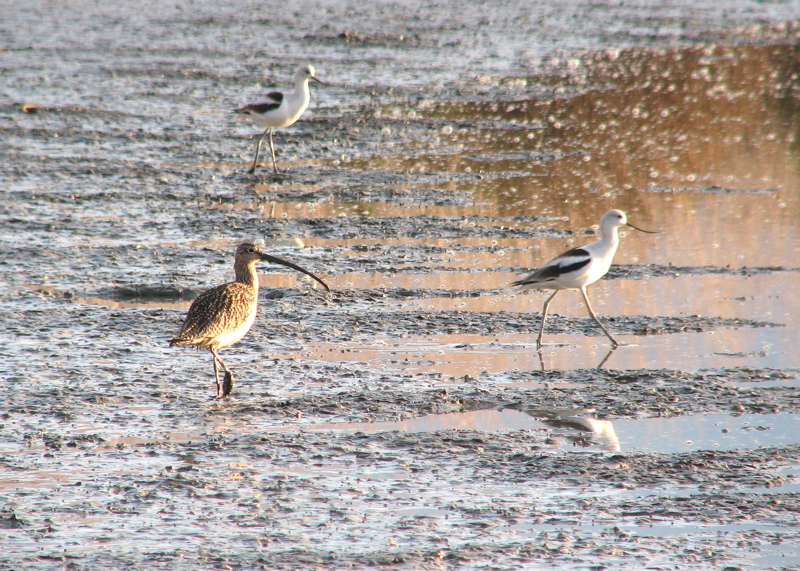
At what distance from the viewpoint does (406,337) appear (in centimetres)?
818

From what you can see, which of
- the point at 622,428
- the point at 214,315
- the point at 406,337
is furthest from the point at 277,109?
the point at 622,428

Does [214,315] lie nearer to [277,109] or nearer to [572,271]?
[572,271]

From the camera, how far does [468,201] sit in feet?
41.7

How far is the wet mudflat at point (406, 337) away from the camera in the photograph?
505cm

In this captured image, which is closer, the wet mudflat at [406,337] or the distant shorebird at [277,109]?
the wet mudflat at [406,337]

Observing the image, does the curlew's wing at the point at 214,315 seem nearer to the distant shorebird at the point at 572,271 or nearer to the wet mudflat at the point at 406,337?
the wet mudflat at the point at 406,337

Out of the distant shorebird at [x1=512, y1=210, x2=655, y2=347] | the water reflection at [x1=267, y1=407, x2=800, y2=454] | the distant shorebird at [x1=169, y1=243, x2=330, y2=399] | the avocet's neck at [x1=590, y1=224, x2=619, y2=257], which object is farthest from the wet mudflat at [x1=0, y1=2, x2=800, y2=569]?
the avocet's neck at [x1=590, y1=224, x2=619, y2=257]

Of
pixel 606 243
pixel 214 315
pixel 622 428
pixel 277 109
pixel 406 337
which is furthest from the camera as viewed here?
pixel 277 109

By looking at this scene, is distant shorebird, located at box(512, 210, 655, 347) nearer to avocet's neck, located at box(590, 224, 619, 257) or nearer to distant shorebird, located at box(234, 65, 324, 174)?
avocet's neck, located at box(590, 224, 619, 257)

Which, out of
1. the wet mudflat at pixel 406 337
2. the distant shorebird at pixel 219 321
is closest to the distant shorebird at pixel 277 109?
the wet mudflat at pixel 406 337

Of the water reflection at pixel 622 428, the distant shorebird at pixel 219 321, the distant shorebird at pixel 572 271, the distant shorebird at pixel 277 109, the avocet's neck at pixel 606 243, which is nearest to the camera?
the water reflection at pixel 622 428

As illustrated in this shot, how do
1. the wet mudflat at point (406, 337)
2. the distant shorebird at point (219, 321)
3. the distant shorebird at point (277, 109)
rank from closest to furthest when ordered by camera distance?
1. the wet mudflat at point (406, 337)
2. the distant shorebird at point (219, 321)
3. the distant shorebird at point (277, 109)

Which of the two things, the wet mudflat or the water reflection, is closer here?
the wet mudflat

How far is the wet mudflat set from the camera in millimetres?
5051
